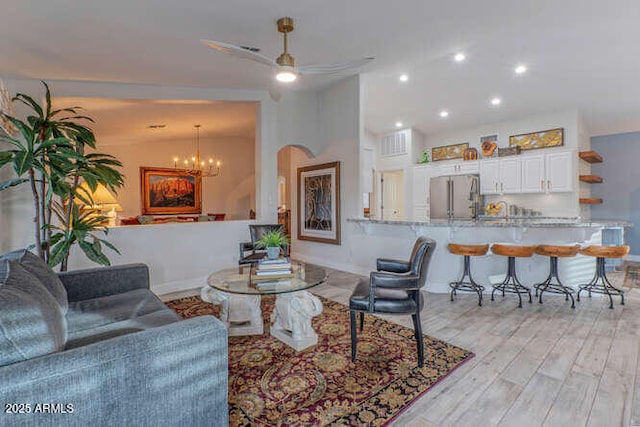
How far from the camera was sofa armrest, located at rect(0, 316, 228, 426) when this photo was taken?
102cm

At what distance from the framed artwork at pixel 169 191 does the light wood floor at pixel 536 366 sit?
6.31m

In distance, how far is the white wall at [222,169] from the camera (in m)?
7.30

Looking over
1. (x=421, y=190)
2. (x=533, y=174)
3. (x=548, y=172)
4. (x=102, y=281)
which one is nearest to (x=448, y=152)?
(x=421, y=190)

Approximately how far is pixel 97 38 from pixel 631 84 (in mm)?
7323

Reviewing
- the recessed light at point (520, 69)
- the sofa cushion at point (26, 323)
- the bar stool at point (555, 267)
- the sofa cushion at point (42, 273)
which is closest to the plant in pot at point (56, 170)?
the sofa cushion at point (42, 273)

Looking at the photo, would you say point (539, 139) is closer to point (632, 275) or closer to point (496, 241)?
point (632, 275)

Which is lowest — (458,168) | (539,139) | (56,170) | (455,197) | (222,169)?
(455,197)

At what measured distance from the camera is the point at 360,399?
A: 1.92m

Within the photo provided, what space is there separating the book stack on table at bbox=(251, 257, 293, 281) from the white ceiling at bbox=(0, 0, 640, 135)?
7.65 ft

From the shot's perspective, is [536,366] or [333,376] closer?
[333,376]

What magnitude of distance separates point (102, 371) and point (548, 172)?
6959 mm

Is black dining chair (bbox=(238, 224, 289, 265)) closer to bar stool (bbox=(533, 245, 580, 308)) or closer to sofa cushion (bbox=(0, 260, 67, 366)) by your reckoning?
sofa cushion (bbox=(0, 260, 67, 366))

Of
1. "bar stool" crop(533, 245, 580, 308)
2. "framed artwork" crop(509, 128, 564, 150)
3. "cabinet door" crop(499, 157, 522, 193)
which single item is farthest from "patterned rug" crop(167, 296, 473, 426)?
"framed artwork" crop(509, 128, 564, 150)

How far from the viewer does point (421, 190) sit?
7445mm
